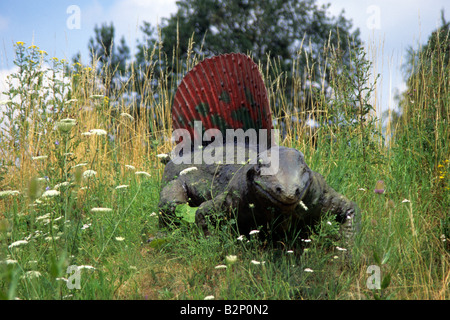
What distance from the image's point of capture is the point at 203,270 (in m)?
2.89

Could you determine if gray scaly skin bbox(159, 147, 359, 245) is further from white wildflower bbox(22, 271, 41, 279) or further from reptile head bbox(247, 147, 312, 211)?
white wildflower bbox(22, 271, 41, 279)

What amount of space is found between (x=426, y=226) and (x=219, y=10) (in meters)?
15.6

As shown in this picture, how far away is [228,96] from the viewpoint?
3889 mm

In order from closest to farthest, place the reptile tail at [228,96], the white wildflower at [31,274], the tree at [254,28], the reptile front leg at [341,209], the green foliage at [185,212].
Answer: the white wildflower at [31,274]
the reptile front leg at [341,209]
the green foliage at [185,212]
the reptile tail at [228,96]
the tree at [254,28]

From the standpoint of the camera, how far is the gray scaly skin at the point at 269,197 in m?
2.49

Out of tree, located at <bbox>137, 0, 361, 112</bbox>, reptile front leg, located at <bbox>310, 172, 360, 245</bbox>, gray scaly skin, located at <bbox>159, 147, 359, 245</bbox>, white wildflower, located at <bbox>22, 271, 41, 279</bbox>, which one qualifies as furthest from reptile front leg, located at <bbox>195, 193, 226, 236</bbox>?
tree, located at <bbox>137, 0, 361, 112</bbox>

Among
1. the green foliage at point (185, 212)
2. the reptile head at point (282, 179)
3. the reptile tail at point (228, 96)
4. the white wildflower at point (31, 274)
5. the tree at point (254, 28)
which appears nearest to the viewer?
the white wildflower at point (31, 274)

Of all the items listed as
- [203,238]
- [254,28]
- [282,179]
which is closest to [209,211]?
[203,238]

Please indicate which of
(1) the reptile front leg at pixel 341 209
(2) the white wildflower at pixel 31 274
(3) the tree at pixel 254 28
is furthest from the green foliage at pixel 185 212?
(3) the tree at pixel 254 28

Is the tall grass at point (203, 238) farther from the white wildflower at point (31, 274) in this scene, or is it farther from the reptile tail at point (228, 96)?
the reptile tail at point (228, 96)

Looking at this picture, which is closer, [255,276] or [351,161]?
[255,276]

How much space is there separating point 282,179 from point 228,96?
1.62 metres
